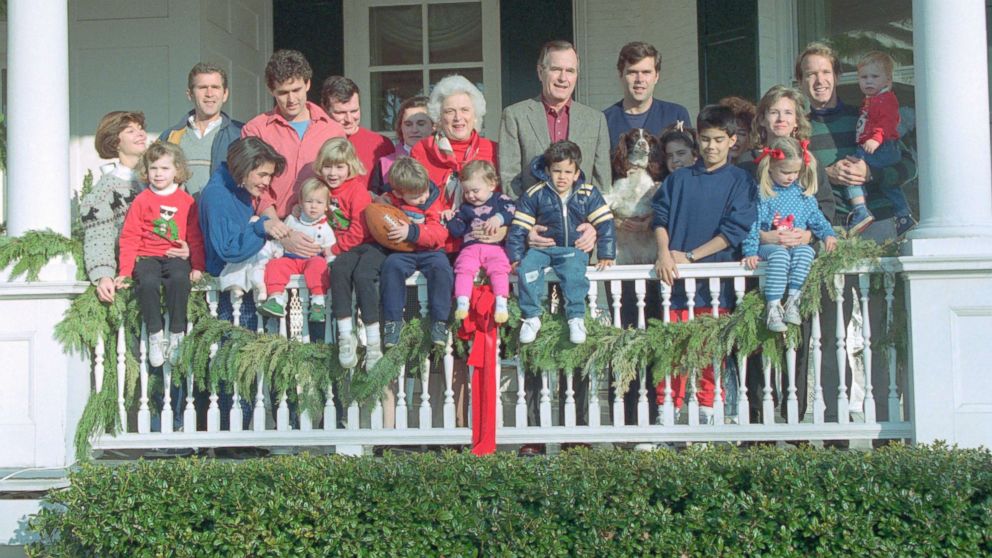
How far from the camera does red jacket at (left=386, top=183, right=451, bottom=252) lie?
5.87m

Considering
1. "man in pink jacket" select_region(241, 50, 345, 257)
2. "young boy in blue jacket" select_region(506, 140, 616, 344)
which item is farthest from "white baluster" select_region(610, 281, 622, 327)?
"man in pink jacket" select_region(241, 50, 345, 257)

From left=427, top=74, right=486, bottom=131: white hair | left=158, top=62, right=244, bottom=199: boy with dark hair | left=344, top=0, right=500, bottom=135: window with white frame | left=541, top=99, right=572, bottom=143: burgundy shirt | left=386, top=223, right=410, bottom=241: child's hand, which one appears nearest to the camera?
left=386, top=223, right=410, bottom=241: child's hand

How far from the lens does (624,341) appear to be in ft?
19.4

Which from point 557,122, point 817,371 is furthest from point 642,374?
point 557,122

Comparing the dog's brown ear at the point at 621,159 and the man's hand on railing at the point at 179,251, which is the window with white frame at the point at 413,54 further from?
the man's hand on railing at the point at 179,251

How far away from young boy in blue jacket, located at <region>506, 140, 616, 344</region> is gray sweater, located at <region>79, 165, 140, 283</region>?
2095mm

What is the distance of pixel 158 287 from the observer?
6047 millimetres

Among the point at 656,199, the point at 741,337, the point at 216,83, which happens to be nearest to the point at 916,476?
the point at 741,337

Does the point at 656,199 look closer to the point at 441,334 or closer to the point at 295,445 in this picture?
the point at 441,334

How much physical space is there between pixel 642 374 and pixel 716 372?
37 cm

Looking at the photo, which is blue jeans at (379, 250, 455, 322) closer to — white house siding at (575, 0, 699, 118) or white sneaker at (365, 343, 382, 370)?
white sneaker at (365, 343, 382, 370)

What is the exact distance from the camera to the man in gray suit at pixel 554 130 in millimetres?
6328

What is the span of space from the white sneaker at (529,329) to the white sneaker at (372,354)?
725 millimetres

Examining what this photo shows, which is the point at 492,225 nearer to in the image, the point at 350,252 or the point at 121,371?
Answer: the point at 350,252
